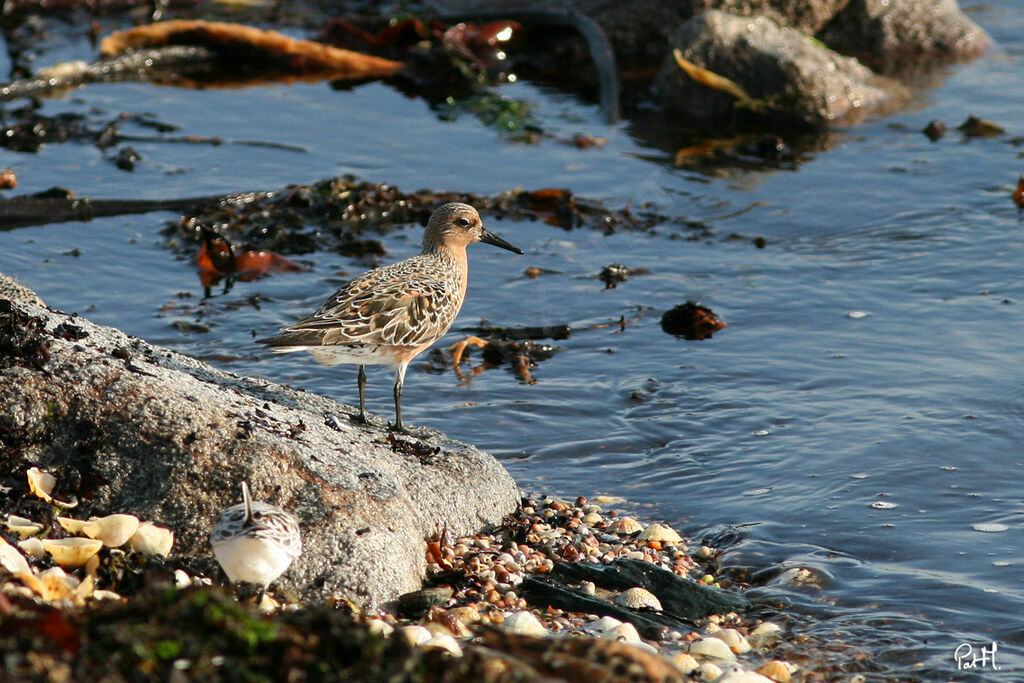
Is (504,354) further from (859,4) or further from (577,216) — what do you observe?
(859,4)

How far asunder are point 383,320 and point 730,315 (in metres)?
3.52

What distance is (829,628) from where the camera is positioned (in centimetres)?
525

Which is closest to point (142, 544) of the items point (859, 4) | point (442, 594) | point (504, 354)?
point (442, 594)

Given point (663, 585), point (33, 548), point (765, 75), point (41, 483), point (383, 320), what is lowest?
point (663, 585)

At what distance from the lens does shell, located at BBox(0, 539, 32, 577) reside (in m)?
4.32

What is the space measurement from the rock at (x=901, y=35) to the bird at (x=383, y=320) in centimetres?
964

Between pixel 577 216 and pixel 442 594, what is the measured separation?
6.06 metres

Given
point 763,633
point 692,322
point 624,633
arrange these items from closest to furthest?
point 624,633 → point 763,633 → point 692,322

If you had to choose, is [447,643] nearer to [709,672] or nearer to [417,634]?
[417,634]

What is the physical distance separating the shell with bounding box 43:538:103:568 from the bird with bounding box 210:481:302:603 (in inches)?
19.3

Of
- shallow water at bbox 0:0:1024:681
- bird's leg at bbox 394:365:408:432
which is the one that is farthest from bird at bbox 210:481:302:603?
shallow water at bbox 0:0:1024:681

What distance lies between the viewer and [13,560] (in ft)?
14.4

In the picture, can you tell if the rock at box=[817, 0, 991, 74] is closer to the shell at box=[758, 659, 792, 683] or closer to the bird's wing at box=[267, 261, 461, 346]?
the bird's wing at box=[267, 261, 461, 346]

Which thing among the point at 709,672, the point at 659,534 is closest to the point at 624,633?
the point at 709,672
